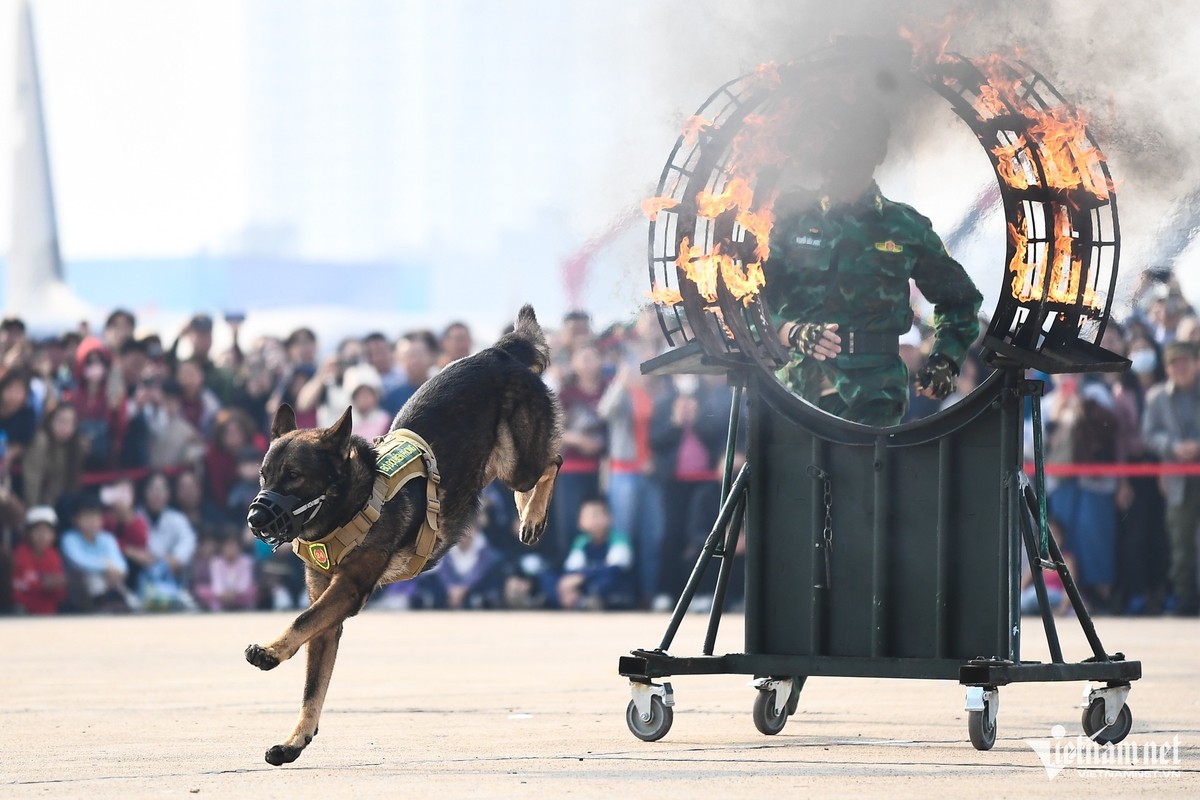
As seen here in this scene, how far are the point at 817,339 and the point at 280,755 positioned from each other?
2873mm

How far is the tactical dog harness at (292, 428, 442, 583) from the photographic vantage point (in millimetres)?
7859

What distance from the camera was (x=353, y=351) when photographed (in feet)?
57.8

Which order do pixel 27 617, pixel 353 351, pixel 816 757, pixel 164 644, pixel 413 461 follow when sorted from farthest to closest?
1. pixel 353 351
2. pixel 27 617
3. pixel 164 644
4. pixel 413 461
5. pixel 816 757

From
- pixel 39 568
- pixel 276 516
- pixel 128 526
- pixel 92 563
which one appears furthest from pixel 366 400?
pixel 276 516

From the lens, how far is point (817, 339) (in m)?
8.60

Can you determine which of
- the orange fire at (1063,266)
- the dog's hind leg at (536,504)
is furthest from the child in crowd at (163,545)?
the orange fire at (1063,266)

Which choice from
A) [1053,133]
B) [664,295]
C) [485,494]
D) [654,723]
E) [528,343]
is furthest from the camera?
[485,494]

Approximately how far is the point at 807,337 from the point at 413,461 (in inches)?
69.7

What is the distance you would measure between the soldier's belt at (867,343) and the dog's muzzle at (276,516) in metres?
2.42

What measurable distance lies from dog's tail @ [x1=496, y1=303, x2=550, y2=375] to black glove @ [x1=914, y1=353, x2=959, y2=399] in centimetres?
216

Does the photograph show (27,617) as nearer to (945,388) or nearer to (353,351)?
(353,351)

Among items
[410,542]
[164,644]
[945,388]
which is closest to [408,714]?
[410,542]

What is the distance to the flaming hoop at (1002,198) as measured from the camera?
26.0 ft

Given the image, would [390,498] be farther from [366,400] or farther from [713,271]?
[366,400]
